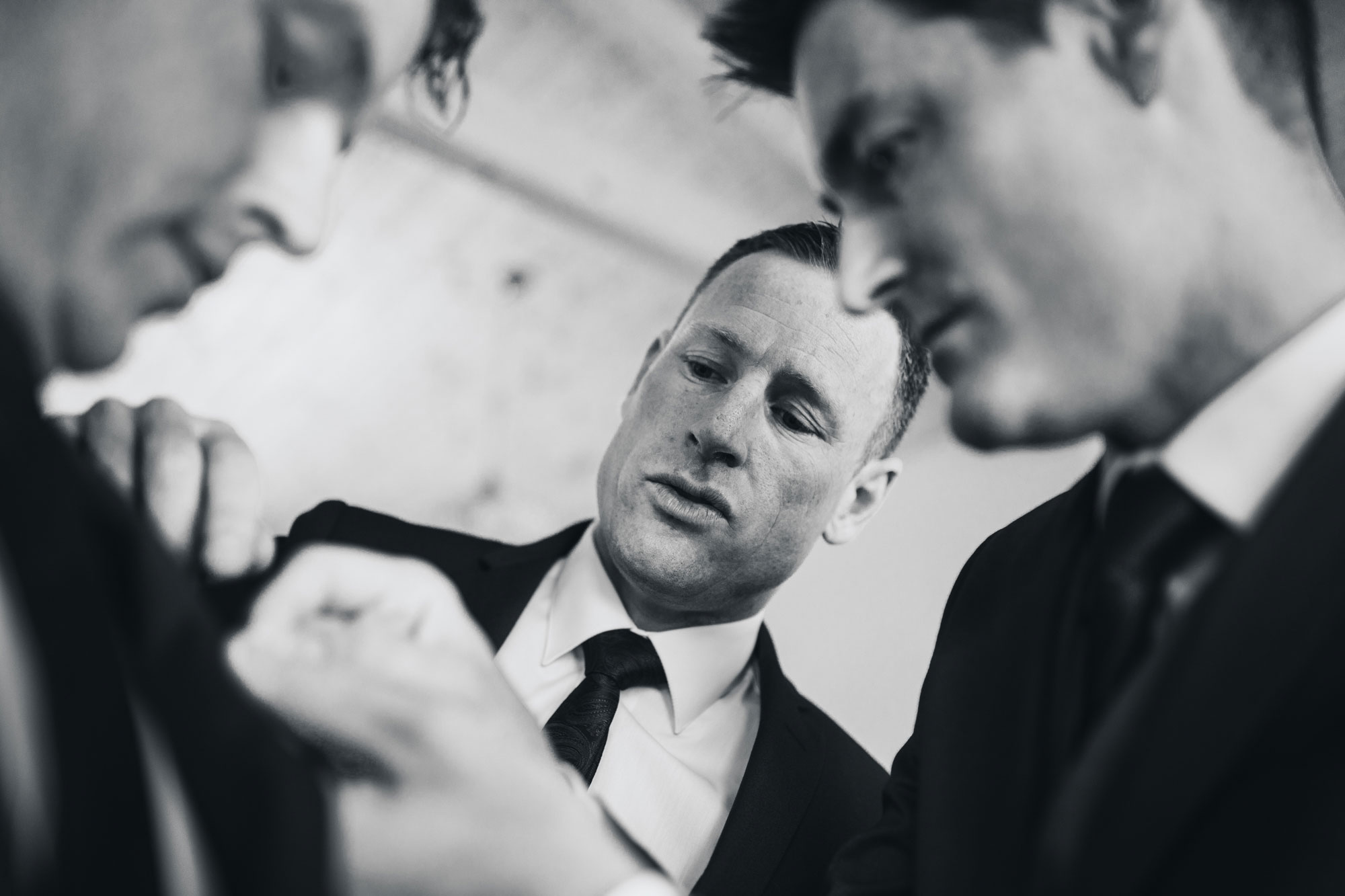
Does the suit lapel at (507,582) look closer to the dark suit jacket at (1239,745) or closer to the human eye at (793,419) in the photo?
the human eye at (793,419)

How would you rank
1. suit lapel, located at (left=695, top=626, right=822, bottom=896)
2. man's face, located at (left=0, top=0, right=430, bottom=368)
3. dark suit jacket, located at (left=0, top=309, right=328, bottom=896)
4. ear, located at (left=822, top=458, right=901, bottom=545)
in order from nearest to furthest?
dark suit jacket, located at (left=0, top=309, right=328, bottom=896)
man's face, located at (left=0, top=0, right=430, bottom=368)
suit lapel, located at (left=695, top=626, right=822, bottom=896)
ear, located at (left=822, top=458, right=901, bottom=545)

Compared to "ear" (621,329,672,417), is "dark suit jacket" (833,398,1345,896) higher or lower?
higher

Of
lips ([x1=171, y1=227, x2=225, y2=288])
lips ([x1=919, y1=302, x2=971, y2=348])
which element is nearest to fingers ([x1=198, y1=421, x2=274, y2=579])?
lips ([x1=171, y1=227, x2=225, y2=288])

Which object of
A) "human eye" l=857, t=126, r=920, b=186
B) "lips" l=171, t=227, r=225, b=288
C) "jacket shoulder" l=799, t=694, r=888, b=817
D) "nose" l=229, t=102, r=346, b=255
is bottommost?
"jacket shoulder" l=799, t=694, r=888, b=817

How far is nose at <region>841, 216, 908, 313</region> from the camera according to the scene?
631mm

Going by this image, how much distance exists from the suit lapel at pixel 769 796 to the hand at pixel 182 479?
430 millimetres

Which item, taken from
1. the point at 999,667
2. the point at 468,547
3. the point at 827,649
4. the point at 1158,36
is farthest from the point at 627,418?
the point at 1158,36

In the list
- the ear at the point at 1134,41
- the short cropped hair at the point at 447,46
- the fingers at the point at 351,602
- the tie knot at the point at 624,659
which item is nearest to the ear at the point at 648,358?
the tie knot at the point at 624,659

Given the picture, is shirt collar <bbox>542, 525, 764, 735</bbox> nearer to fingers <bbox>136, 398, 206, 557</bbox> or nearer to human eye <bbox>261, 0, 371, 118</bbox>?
fingers <bbox>136, 398, 206, 557</bbox>

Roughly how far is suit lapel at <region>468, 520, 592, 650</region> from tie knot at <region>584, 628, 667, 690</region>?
0.08 m

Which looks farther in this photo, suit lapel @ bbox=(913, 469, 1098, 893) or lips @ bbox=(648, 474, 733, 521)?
lips @ bbox=(648, 474, 733, 521)

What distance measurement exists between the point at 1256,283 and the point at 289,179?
0.52m

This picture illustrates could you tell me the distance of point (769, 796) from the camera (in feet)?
2.84

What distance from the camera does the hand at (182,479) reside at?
23.7 inches
